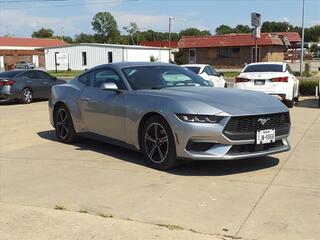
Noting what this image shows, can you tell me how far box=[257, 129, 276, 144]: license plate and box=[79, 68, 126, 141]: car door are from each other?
203cm

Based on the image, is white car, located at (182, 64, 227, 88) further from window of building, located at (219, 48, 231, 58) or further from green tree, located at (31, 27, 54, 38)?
green tree, located at (31, 27, 54, 38)

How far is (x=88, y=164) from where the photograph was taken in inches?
294

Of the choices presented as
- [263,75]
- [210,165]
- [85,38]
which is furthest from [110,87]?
[85,38]

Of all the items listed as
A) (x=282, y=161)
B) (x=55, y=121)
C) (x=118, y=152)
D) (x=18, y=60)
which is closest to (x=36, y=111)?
(x=55, y=121)

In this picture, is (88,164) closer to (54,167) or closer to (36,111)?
(54,167)

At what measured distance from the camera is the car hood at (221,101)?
6418 millimetres

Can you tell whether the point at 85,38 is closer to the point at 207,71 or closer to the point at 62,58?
the point at 62,58

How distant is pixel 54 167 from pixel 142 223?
2.90 meters

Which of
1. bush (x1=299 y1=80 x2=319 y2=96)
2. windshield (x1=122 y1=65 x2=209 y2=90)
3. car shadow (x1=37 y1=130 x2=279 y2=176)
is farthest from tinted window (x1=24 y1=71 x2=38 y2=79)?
windshield (x1=122 y1=65 x2=209 y2=90)

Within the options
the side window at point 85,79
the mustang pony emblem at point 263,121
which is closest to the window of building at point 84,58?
the side window at point 85,79

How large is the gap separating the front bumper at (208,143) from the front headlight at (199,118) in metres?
0.05

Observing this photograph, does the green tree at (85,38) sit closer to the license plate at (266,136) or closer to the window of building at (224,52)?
the window of building at (224,52)

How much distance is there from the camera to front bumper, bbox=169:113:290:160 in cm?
633

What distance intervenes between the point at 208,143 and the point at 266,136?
79 cm
